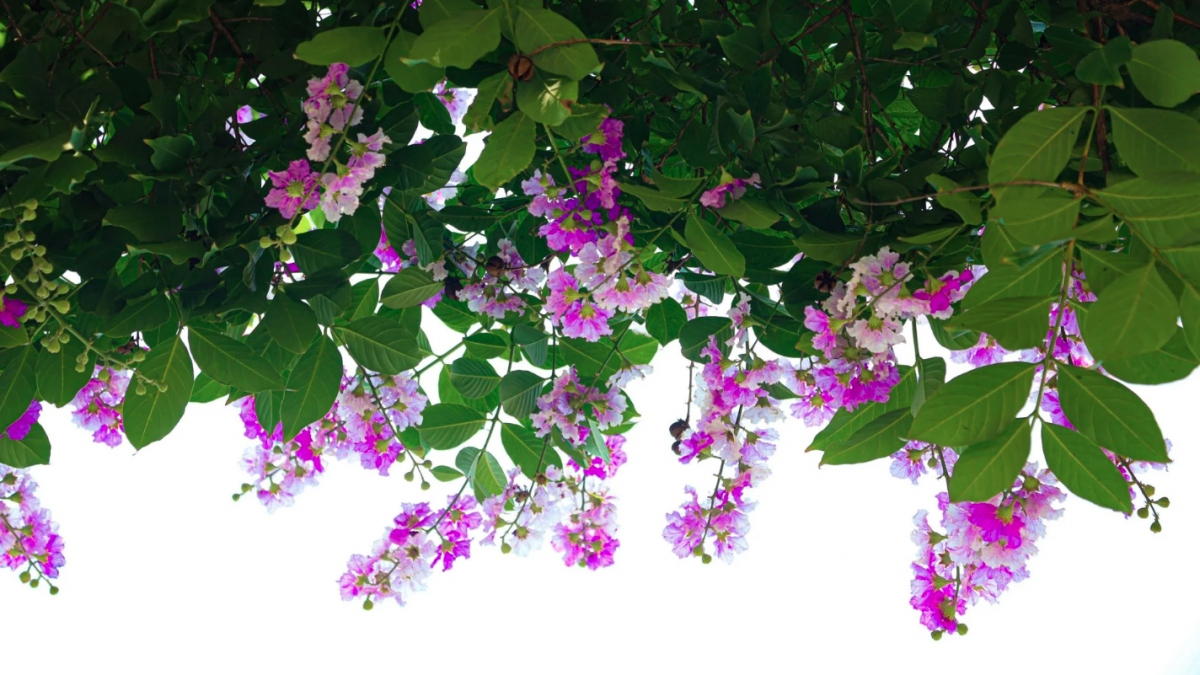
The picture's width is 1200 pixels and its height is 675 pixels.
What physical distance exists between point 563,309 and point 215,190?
22cm

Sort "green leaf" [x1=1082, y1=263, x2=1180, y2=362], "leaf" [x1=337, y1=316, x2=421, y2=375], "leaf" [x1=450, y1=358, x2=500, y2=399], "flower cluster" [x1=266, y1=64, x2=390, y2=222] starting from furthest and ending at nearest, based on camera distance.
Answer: "leaf" [x1=450, y1=358, x2=500, y2=399]
"leaf" [x1=337, y1=316, x2=421, y2=375]
"flower cluster" [x1=266, y1=64, x2=390, y2=222]
"green leaf" [x1=1082, y1=263, x2=1180, y2=362]

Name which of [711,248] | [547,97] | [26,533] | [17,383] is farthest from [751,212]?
[26,533]

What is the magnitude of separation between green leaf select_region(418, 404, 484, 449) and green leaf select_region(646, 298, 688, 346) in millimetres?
151

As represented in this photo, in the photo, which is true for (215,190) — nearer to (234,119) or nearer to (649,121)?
(234,119)

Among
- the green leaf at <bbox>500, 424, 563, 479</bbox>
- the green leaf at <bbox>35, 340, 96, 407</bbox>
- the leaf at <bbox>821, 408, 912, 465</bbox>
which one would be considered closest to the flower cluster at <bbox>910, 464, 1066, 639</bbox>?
the leaf at <bbox>821, 408, 912, 465</bbox>

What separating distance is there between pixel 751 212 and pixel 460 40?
182mm

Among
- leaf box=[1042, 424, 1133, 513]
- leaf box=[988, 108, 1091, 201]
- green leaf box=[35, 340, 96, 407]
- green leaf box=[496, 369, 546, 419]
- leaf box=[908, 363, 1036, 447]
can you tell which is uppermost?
green leaf box=[496, 369, 546, 419]

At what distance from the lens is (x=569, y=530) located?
774 mm

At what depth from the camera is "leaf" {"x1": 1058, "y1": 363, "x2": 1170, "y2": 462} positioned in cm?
37

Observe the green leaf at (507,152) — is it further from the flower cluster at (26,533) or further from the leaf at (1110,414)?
the flower cluster at (26,533)

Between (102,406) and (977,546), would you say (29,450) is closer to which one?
(102,406)

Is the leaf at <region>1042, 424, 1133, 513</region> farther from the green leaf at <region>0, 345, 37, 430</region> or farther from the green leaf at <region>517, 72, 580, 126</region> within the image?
the green leaf at <region>0, 345, 37, 430</region>

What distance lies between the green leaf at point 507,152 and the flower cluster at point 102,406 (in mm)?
457

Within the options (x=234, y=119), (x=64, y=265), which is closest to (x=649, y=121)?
(x=234, y=119)
